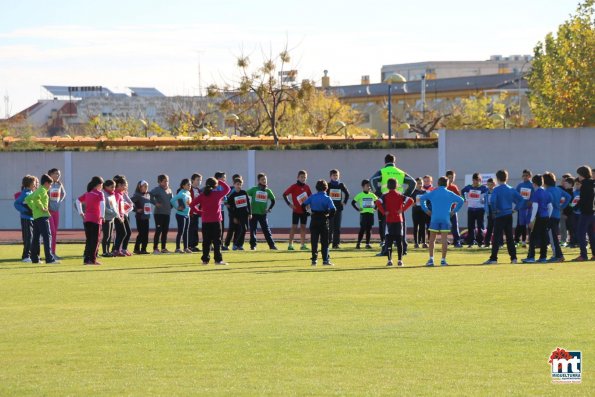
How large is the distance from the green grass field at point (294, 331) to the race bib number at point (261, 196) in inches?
319

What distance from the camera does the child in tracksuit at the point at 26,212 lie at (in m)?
26.2

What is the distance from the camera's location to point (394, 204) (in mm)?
24719

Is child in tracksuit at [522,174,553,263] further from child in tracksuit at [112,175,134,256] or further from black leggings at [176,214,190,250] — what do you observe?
child in tracksuit at [112,175,134,256]

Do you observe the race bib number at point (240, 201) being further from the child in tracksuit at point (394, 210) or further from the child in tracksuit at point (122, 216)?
the child in tracksuit at point (394, 210)

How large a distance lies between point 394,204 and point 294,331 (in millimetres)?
11078

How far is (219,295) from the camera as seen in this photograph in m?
18.3

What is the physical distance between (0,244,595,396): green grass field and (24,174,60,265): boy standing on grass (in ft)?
10.2

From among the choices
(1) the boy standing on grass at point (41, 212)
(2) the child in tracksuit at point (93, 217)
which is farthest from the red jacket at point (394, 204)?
(1) the boy standing on grass at point (41, 212)

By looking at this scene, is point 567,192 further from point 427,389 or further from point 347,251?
point 427,389

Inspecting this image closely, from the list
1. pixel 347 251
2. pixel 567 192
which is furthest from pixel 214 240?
pixel 567 192

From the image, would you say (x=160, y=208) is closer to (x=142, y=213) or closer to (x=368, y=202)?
(x=142, y=213)

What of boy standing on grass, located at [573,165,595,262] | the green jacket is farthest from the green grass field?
the green jacket

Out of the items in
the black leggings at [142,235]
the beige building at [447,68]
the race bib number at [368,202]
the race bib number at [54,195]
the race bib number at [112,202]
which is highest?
the beige building at [447,68]

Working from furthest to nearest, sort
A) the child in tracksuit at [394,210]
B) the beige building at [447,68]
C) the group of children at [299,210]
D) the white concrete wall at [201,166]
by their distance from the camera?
1. the beige building at [447,68]
2. the white concrete wall at [201,166]
3. the group of children at [299,210]
4. the child in tracksuit at [394,210]
